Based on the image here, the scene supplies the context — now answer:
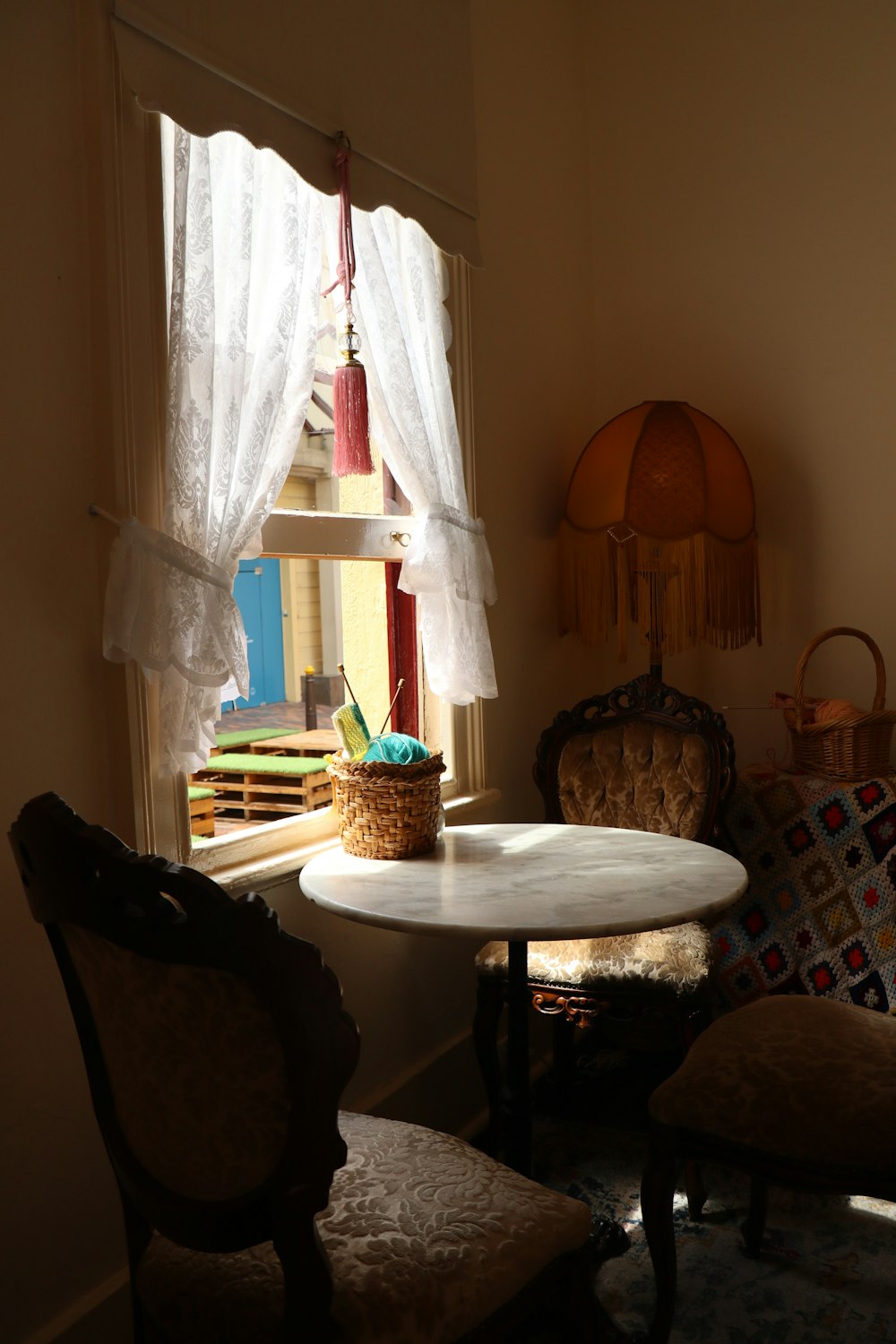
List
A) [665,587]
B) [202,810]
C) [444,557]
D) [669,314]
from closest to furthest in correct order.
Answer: [202,810]
[444,557]
[665,587]
[669,314]

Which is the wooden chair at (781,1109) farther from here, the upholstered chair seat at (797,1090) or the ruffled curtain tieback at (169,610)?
the ruffled curtain tieback at (169,610)

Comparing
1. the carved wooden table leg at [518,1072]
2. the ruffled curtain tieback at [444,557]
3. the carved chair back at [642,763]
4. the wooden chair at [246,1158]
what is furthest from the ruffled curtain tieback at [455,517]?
the wooden chair at [246,1158]

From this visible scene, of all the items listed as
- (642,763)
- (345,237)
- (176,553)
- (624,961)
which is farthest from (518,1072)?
(345,237)

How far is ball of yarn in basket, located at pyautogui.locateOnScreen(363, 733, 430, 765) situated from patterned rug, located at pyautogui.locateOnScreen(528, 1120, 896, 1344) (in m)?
1.00

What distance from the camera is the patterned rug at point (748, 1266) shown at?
75.2 inches

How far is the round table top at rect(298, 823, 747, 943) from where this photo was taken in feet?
5.36

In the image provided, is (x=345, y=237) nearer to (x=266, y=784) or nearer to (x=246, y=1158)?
(x=266, y=784)

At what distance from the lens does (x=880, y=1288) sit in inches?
78.3

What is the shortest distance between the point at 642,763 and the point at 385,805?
2.67 feet

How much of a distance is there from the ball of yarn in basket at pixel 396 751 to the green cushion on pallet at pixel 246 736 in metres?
0.27

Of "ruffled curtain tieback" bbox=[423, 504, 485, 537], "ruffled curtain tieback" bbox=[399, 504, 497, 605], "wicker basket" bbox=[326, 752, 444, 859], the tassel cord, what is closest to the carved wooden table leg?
"wicker basket" bbox=[326, 752, 444, 859]

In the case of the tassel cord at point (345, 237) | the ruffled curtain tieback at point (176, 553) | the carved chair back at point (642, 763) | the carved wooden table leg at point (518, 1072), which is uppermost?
the tassel cord at point (345, 237)

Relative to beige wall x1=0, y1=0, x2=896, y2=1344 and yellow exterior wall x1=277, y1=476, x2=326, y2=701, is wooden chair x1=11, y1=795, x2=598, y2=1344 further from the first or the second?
yellow exterior wall x1=277, y1=476, x2=326, y2=701

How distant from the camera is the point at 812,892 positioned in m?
2.62
